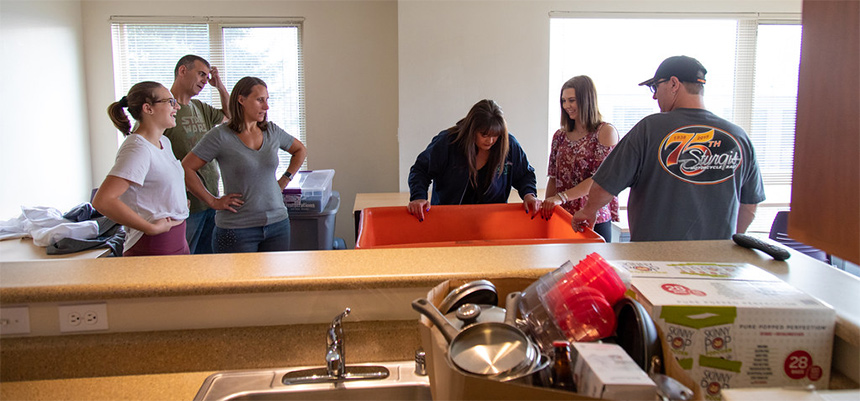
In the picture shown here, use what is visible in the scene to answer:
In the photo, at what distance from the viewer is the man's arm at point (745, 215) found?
1.97 m

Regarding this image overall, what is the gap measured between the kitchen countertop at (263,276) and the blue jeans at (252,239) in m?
1.35

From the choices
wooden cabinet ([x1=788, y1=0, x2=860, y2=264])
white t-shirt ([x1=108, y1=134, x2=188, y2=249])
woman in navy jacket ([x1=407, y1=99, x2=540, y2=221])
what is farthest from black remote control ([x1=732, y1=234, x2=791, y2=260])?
white t-shirt ([x1=108, y1=134, x2=188, y2=249])

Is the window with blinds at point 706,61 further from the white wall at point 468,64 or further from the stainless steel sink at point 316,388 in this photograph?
the stainless steel sink at point 316,388

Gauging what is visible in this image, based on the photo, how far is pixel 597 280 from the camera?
86 centimetres

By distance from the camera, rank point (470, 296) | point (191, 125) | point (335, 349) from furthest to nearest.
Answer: point (191, 125), point (335, 349), point (470, 296)

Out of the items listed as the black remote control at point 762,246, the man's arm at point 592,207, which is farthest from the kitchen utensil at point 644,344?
the man's arm at point 592,207

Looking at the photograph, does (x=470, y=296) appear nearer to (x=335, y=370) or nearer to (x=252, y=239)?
(x=335, y=370)

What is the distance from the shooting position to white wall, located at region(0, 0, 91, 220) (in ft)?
11.8

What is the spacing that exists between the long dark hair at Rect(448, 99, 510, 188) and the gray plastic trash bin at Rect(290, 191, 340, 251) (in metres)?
1.45

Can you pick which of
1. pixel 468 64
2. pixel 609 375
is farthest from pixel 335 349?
pixel 468 64

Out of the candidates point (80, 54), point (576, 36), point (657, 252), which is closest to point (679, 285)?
point (657, 252)

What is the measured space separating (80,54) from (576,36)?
392cm

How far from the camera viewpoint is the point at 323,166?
15.6ft

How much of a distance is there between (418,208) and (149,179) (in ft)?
3.40
